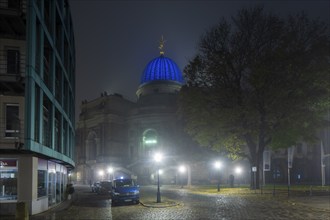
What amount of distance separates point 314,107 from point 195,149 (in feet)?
112

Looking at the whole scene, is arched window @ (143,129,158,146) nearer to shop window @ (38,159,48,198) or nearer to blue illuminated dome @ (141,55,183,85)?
blue illuminated dome @ (141,55,183,85)

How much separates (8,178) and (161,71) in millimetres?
68433

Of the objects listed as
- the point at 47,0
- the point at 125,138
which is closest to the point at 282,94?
the point at 47,0

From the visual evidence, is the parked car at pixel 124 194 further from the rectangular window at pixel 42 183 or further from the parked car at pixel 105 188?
the parked car at pixel 105 188

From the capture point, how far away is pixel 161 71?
295 feet

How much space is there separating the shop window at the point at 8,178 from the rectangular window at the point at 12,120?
1517mm

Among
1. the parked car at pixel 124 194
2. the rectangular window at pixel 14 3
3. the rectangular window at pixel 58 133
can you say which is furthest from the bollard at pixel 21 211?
the rectangular window at pixel 58 133

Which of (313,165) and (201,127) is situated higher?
(201,127)

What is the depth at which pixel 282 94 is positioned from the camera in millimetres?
38125

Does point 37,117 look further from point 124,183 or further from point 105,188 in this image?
point 105,188

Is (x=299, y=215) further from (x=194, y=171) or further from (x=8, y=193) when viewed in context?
(x=194, y=171)

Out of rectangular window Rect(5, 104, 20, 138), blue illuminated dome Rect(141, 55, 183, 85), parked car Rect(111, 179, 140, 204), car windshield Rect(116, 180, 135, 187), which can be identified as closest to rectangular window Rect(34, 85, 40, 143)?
rectangular window Rect(5, 104, 20, 138)

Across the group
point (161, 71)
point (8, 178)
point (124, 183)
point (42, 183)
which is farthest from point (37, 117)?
point (161, 71)

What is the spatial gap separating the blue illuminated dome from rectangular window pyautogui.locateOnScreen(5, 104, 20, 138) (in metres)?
65.8
